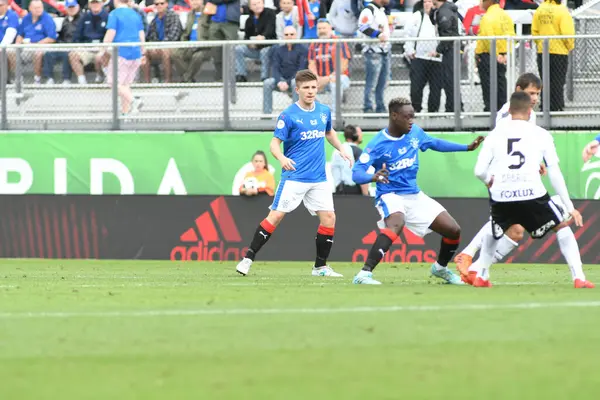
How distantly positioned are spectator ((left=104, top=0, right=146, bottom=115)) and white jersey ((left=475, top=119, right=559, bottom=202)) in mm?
10801

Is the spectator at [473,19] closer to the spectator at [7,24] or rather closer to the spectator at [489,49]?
the spectator at [489,49]

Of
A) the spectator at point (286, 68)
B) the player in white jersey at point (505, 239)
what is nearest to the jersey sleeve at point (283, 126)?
the player in white jersey at point (505, 239)

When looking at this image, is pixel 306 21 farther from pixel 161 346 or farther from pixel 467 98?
pixel 161 346

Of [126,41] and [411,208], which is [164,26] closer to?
[126,41]

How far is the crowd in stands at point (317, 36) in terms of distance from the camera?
66.6 ft

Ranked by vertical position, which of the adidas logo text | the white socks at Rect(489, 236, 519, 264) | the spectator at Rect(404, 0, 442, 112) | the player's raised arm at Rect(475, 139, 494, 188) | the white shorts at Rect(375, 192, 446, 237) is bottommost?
the adidas logo text

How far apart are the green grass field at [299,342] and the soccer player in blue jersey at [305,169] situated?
2855 millimetres

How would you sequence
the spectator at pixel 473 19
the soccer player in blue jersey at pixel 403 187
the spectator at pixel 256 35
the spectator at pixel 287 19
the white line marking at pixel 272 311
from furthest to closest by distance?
the spectator at pixel 287 19 < the spectator at pixel 473 19 < the spectator at pixel 256 35 < the soccer player in blue jersey at pixel 403 187 < the white line marking at pixel 272 311

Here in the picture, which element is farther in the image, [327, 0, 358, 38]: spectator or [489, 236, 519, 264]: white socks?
[327, 0, 358, 38]: spectator

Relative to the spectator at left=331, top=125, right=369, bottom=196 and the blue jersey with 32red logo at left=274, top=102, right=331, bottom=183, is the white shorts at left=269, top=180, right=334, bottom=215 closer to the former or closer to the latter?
the blue jersey with 32red logo at left=274, top=102, right=331, bottom=183

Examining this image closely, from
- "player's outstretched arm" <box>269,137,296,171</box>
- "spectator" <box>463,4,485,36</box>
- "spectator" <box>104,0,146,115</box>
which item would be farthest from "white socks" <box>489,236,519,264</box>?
"spectator" <box>104,0,146,115</box>

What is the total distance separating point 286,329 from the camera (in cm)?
814

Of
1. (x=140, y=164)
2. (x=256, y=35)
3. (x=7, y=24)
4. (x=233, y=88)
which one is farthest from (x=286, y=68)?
(x=7, y=24)

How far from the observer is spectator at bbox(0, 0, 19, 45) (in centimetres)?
2325
